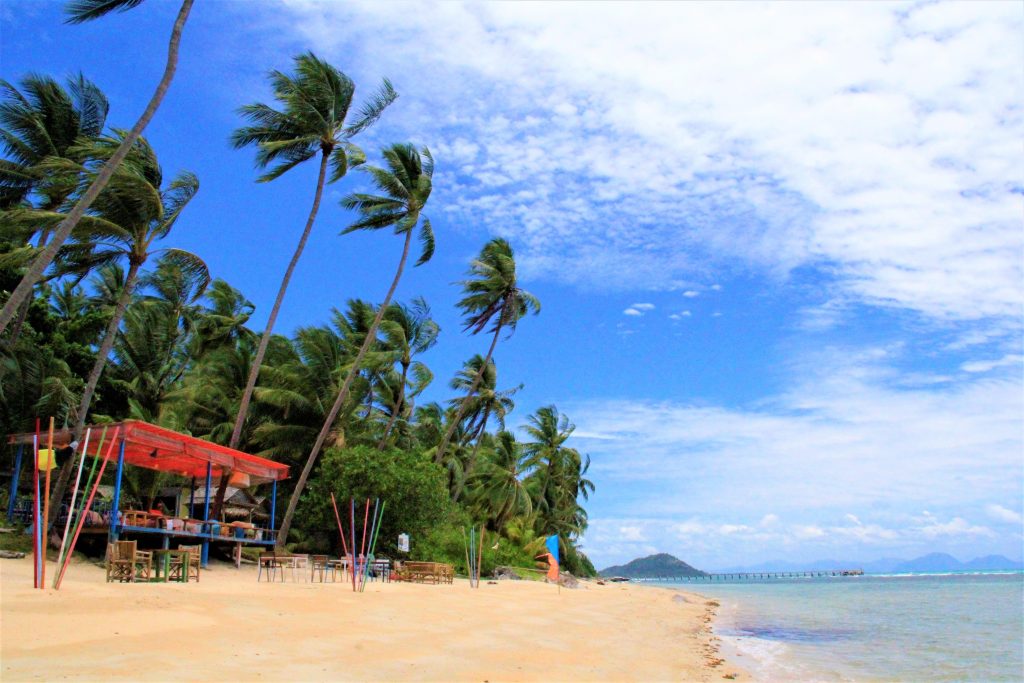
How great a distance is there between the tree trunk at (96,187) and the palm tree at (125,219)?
2727mm

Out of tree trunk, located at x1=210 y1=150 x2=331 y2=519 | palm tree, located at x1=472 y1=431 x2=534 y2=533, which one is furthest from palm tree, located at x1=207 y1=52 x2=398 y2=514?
palm tree, located at x1=472 y1=431 x2=534 y2=533

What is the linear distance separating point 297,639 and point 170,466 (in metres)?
13.1

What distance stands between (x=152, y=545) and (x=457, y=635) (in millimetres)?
10391

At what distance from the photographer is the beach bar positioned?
13.9 meters

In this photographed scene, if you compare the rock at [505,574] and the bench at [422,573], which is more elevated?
the bench at [422,573]

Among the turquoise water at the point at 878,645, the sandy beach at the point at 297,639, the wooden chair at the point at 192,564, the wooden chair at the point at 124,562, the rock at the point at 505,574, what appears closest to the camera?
the sandy beach at the point at 297,639

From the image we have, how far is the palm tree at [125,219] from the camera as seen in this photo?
45.6ft

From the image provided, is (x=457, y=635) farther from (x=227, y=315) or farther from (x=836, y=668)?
(x=227, y=315)

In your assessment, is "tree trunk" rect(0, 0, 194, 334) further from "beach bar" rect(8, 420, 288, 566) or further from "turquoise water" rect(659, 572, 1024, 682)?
"turquoise water" rect(659, 572, 1024, 682)

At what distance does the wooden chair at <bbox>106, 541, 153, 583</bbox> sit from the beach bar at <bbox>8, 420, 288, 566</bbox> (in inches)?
71.8

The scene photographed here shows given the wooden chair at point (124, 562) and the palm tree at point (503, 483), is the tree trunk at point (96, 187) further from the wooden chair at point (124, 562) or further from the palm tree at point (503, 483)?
the palm tree at point (503, 483)

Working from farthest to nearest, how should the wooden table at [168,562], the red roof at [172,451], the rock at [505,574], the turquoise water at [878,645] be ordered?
1. the rock at [505,574]
2. the red roof at [172,451]
3. the wooden table at [168,562]
4. the turquoise water at [878,645]

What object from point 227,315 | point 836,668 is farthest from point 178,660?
point 227,315

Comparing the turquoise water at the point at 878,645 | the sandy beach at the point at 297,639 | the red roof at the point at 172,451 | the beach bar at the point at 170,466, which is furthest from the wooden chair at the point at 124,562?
the turquoise water at the point at 878,645
